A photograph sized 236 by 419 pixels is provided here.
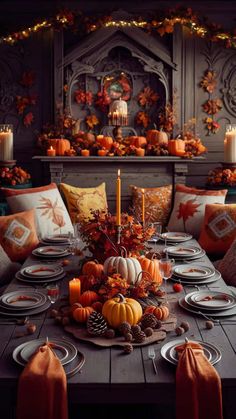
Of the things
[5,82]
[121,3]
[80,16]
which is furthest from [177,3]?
[5,82]

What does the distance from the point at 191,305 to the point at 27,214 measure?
189 centimetres

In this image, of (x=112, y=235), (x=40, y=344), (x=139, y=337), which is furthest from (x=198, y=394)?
(x=112, y=235)

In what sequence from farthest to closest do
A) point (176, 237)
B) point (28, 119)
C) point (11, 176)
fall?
point (28, 119), point (11, 176), point (176, 237)

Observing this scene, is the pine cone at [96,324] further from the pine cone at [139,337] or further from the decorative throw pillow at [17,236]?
the decorative throw pillow at [17,236]

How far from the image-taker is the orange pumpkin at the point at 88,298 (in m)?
2.15

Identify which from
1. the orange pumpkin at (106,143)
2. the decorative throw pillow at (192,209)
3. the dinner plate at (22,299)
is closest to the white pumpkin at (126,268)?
the dinner plate at (22,299)

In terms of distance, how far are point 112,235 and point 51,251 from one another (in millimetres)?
809

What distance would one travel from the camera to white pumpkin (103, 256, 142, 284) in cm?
232

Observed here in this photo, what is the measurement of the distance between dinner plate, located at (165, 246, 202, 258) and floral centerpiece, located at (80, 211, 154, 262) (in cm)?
53

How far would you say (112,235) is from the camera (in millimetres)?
2555

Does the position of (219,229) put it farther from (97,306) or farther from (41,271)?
(97,306)

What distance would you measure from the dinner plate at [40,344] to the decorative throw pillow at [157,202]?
278 cm

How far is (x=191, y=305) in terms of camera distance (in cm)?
220

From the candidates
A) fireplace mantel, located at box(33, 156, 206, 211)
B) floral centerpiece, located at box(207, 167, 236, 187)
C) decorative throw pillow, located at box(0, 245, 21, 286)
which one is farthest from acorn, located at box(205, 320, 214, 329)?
fireplace mantel, located at box(33, 156, 206, 211)
